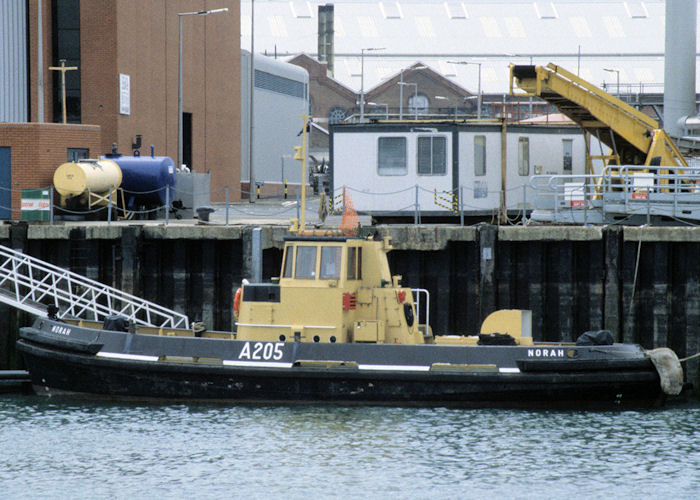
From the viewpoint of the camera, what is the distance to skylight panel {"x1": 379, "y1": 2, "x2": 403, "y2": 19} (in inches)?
3307

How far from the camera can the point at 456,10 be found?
8338 centimetres

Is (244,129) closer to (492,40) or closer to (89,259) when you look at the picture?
(492,40)

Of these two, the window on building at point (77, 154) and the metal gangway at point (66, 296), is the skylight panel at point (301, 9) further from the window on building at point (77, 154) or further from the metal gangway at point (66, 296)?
the metal gangway at point (66, 296)

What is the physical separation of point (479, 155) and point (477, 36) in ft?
182

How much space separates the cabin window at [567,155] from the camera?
29.4 metres

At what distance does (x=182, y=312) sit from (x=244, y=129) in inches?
1440

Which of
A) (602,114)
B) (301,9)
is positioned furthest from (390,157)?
(301,9)

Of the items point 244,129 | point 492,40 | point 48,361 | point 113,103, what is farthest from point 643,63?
point 48,361

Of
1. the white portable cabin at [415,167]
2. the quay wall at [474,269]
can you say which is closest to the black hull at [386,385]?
the quay wall at [474,269]

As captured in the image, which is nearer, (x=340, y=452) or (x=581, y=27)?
(x=340, y=452)

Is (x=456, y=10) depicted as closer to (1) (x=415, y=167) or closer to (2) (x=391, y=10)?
(2) (x=391, y=10)

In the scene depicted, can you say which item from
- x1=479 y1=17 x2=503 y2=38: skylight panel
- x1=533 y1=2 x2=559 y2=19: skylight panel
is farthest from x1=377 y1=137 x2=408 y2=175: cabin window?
x1=533 y1=2 x2=559 y2=19: skylight panel

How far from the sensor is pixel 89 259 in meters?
22.1

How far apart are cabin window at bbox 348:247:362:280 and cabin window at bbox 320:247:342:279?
0.72 feet
